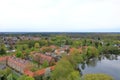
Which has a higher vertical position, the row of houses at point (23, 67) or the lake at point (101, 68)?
the row of houses at point (23, 67)

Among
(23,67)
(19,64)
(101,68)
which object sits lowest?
(101,68)

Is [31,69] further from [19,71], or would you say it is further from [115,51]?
[115,51]

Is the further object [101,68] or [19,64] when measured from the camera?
[101,68]

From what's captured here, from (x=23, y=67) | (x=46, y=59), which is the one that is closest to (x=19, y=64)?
(x=23, y=67)

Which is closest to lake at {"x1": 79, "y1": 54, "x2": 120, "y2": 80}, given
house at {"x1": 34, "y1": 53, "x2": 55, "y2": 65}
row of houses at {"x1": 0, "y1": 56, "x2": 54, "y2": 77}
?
house at {"x1": 34, "y1": 53, "x2": 55, "y2": 65}

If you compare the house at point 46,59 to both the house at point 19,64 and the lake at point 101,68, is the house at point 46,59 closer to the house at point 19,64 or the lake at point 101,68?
the house at point 19,64

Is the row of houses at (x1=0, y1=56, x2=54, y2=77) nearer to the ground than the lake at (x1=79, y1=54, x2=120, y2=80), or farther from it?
farther from it

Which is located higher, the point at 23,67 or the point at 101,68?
the point at 23,67

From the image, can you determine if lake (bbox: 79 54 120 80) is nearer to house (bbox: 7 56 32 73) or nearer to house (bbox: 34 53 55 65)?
house (bbox: 34 53 55 65)

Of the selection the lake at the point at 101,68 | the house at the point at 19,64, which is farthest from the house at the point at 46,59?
the lake at the point at 101,68

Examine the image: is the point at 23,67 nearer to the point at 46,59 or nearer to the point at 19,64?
the point at 19,64

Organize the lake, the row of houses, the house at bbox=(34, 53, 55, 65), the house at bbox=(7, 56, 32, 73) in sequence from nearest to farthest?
the row of houses → the house at bbox=(7, 56, 32, 73) → the lake → the house at bbox=(34, 53, 55, 65)

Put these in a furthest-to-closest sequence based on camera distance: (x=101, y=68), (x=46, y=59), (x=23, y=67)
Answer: (x=46, y=59) < (x=101, y=68) < (x=23, y=67)
